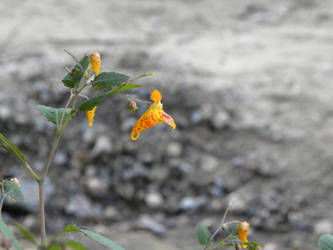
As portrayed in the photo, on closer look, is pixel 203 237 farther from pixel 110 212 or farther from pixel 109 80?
pixel 110 212

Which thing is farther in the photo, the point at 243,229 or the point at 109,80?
the point at 243,229

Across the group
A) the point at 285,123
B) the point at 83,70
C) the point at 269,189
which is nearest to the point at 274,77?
the point at 285,123

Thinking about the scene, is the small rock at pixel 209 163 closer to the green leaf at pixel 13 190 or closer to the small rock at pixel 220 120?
the small rock at pixel 220 120

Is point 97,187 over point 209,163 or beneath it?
beneath

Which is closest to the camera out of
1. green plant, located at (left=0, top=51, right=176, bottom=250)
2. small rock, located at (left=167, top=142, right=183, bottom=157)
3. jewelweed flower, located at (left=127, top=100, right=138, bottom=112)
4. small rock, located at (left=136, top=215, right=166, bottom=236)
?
green plant, located at (left=0, top=51, right=176, bottom=250)

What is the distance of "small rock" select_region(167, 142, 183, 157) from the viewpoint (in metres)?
2.84

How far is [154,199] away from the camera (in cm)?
265

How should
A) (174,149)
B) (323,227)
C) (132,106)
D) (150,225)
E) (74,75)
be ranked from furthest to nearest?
1. (174,149)
2. (150,225)
3. (323,227)
4. (132,106)
5. (74,75)

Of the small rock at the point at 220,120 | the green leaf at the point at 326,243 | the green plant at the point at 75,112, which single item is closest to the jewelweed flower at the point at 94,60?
the green plant at the point at 75,112

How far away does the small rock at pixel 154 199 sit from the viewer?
262cm

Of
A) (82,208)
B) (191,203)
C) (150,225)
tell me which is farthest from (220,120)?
(82,208)

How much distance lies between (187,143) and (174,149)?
9 centimetres

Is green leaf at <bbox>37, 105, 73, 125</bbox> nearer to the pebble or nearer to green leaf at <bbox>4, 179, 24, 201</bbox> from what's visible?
green leaf at <bbox>4, 179, 24, 201</bbox>

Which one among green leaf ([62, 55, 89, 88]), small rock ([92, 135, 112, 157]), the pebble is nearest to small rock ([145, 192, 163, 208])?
the pebble
